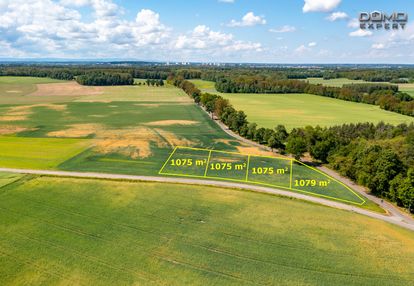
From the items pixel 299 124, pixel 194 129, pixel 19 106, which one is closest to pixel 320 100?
pixel 299 124

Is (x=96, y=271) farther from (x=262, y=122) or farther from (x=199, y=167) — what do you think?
(x=262, y=122)

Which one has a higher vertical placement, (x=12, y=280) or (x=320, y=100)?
(x=320, y=100)

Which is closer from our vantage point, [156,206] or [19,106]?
[156,206]

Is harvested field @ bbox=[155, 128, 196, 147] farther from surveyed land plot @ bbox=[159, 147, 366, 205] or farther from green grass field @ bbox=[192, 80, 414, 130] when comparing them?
green grass field @ bbox=[192, 80, 414, 130]

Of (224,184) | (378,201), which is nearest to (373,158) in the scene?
(378,201)

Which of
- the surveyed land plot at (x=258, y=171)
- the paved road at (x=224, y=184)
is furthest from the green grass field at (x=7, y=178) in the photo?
the surveyed land plot at (x=258, y=171)

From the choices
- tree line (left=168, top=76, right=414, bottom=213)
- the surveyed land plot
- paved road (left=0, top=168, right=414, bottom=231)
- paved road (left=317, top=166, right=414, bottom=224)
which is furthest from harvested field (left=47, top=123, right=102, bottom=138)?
paved road (left=317, top=166, right=414, bottom=224)
